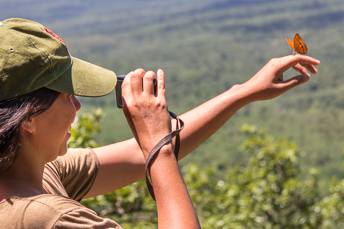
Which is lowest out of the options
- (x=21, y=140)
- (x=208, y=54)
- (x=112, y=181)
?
(x=208, y=54)

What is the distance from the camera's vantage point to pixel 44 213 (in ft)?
5.17

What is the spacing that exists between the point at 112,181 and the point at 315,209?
682cm

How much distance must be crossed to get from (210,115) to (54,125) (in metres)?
0.75

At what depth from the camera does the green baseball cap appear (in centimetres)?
163

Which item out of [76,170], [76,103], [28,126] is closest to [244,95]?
[76,170]

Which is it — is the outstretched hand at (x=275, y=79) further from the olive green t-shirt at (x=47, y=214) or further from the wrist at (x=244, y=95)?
the olive green t-shirt at (x=47, y=214)

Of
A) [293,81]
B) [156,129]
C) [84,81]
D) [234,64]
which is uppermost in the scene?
[84,81]

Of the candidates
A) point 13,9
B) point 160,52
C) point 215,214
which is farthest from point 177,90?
point 215,214

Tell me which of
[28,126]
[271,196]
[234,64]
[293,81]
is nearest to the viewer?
[28,126]

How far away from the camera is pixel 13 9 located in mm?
194875

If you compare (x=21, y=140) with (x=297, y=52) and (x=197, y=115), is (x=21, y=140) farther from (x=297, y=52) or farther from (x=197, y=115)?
(x=297, y=52)

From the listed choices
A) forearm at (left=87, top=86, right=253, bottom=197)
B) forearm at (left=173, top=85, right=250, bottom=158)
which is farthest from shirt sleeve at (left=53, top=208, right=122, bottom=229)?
forearm at (left=173, top=85, right=250, bottom=158)

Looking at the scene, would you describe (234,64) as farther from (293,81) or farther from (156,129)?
(156,129)

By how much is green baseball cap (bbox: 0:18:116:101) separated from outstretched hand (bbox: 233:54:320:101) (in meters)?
0.72
